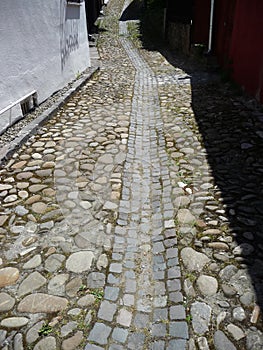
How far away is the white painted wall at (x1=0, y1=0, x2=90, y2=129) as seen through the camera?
4887 millimetres

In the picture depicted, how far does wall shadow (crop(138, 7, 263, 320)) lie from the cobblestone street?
0.02 metres

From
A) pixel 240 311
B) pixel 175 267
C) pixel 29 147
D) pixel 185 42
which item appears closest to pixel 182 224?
pixel 175 267

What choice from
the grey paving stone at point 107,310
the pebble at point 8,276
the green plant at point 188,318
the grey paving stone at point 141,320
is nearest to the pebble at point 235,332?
the green plant at point 188,318

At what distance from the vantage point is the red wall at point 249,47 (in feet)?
20.0

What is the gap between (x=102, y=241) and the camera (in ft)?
9.98

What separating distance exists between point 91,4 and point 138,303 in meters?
19.2

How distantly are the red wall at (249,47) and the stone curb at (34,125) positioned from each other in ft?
13.6

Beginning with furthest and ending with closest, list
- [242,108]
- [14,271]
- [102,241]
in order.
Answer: [242,108] → [102,241] → [14,271]

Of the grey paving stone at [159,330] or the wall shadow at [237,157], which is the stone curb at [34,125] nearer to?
the wall shadow at [237,157]

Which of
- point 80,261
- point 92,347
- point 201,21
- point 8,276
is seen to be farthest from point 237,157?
point 201,21

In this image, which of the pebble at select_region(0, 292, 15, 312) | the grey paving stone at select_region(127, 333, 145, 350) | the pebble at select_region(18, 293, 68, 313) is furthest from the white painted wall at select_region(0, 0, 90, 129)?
the grey paving stone at select_region(127, 333, 145, 350)

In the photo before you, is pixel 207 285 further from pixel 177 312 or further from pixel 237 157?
pixel 237 157

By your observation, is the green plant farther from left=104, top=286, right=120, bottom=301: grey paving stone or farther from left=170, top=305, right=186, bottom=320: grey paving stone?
left=104, top=286, right=120, bottom=301: grey paving stone

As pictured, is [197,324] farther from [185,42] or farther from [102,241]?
[185,42]
